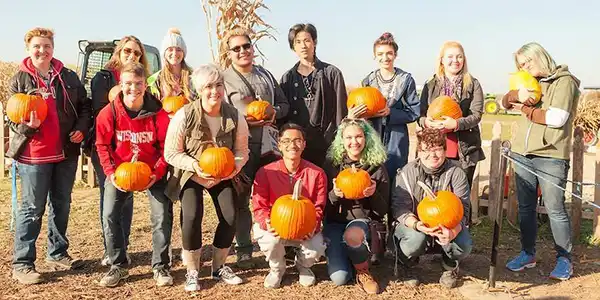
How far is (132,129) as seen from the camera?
4352 mm

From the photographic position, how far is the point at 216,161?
13.2 ft

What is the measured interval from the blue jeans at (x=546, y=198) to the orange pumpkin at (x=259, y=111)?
2437 mm

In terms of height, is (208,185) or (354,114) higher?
(354,114)

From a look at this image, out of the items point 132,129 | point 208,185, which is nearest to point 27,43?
point 132,129

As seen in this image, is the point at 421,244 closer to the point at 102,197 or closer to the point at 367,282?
the point at 367,282

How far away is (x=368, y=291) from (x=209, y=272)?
1.54 metres

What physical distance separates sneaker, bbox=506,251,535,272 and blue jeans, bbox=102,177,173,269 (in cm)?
331

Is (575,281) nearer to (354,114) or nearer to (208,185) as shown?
(354,114)

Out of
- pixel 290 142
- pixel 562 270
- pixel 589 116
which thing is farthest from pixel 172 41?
pixel 589 116

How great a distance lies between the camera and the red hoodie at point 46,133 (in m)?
4.39

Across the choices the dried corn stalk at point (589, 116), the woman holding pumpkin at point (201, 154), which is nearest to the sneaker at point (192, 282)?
the woman holding pumpkin at point (201, 154)

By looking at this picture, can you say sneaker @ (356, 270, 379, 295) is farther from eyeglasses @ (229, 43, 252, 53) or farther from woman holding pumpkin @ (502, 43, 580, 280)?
eyeglasses @ (229, 43, 252, 53)

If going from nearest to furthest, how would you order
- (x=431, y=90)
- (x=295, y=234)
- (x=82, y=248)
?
(x=295, y=234), (x=431, y=90), (x=82, y=248)

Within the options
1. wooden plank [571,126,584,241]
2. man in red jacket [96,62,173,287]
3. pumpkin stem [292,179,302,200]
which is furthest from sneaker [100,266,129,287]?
wooden plank [571,126,584,241]
